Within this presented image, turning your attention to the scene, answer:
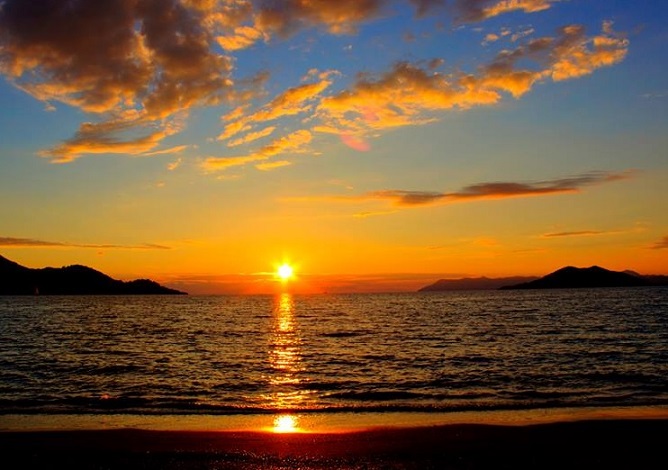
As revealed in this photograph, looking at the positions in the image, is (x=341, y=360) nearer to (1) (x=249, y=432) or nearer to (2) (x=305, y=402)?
(2) (x=305, y=402)

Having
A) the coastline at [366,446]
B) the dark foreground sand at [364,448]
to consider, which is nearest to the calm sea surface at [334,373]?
the coastline at [366,446]

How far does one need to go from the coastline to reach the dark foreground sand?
3 centimetres

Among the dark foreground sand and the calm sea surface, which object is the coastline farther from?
the calm sea surface

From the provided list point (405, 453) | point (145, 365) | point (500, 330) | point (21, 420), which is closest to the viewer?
point (405, 453)

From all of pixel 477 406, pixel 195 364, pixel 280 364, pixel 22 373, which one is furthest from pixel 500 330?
pixel 22 373

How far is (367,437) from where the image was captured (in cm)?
1841

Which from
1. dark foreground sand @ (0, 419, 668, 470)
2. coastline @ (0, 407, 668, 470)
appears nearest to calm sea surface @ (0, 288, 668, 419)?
coastline @ (0, 407, 668, 470)

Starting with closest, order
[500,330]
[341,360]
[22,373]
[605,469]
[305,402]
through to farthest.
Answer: [605,469] < [305,402] < [22,373] < [341,360] < [500,330]

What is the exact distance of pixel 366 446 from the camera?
674 inches

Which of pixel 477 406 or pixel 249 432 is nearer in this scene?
pixel 249 432

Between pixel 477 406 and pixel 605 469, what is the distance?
1054 centimetres

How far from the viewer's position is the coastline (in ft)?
50.2

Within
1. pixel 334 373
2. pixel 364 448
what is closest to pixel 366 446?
pixel 364 448

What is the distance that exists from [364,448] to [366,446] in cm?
28
